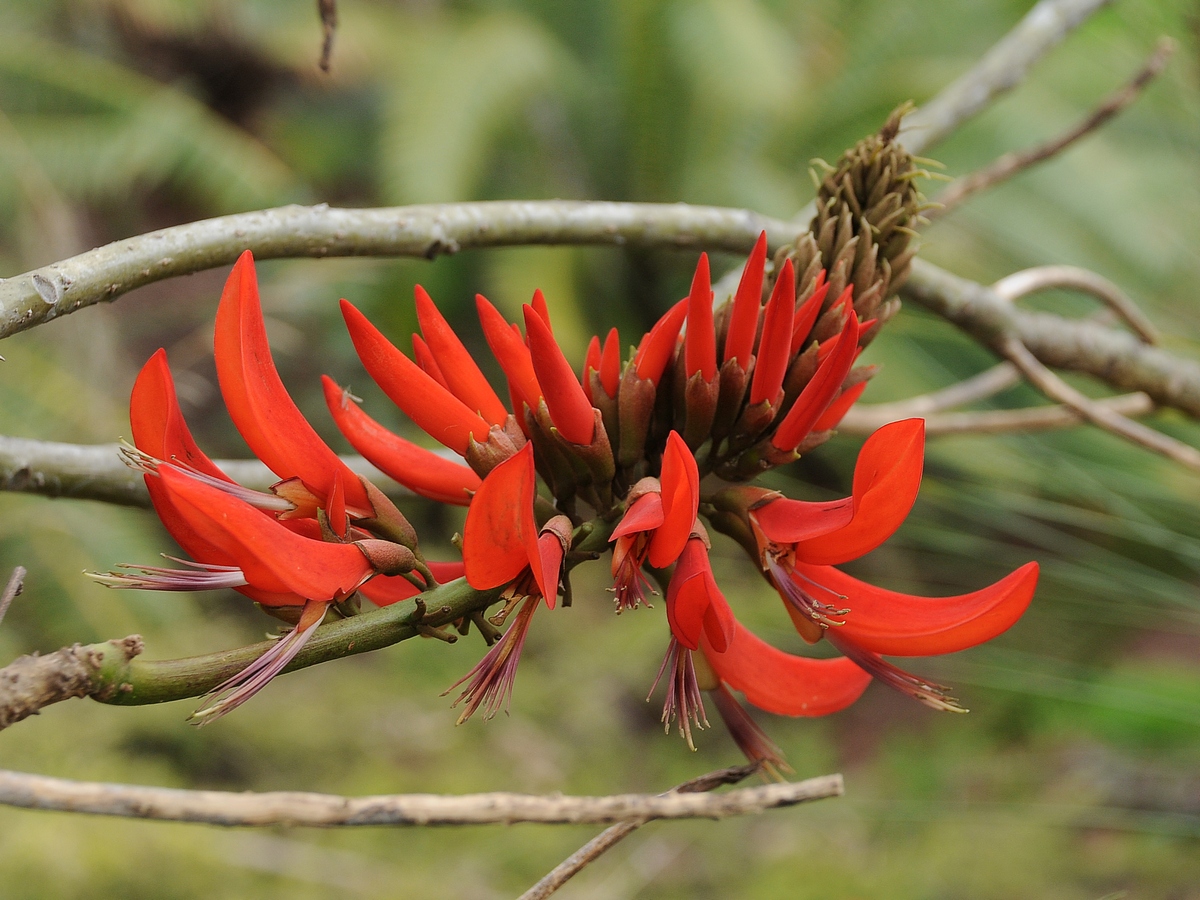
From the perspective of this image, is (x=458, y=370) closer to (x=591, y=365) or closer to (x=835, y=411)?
(x=591, y=365)

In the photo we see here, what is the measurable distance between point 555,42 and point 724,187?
1670 mm

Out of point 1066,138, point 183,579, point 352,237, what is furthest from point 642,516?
point 1066,138

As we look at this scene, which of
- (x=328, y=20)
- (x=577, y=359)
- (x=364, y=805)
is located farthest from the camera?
(x=577, y=359)

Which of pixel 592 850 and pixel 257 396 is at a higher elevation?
pixel 257 396

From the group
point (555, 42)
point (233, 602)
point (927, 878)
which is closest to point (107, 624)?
point (233, 602)

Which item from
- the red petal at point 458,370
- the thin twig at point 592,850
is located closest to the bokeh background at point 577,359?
the thin twig at point 592,850

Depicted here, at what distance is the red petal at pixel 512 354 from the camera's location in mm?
530

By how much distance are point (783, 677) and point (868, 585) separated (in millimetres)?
88

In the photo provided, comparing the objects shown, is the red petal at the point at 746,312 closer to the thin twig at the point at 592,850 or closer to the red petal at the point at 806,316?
the red petal at the point at 806,316

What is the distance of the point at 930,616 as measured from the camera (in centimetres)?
47

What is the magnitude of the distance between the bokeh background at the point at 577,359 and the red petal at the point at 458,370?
1.63 feet

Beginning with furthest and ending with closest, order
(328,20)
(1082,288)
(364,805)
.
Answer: (1082,288)
(328,20)
(364,805)

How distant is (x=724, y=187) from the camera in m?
4.61

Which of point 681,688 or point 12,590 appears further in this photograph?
point 681,688
